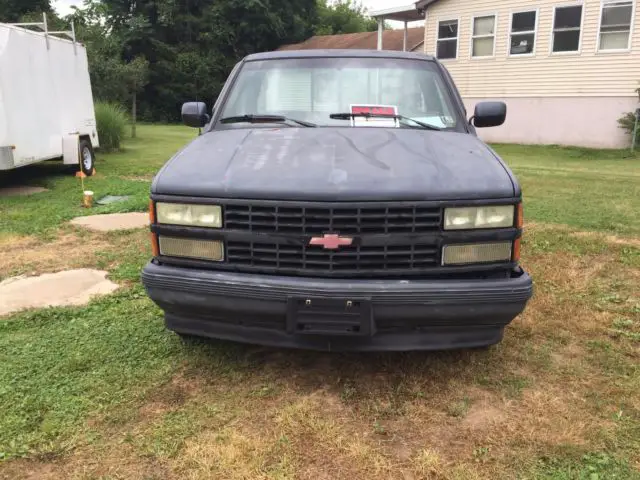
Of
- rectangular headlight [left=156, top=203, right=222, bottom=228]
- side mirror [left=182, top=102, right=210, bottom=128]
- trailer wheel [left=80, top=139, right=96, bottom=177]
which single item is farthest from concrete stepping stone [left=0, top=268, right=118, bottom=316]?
trailer wheel [left=80, top=139, right=96, bottom=177]

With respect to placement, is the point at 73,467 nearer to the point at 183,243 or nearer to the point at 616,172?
the point at 183,243

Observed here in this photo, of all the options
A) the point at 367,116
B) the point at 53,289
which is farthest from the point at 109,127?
the point at 367,116

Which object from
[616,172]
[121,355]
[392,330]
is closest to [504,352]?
[392,330]

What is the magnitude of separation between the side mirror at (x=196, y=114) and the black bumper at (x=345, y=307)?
5.89 ft

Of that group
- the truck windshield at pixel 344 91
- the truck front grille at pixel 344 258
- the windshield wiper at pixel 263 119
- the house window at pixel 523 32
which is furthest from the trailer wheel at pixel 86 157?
the house window at pixel 523 32

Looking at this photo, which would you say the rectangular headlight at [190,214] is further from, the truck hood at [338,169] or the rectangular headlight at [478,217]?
the rectangular headlight at [478,217]

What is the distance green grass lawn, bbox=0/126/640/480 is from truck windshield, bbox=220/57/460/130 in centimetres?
158

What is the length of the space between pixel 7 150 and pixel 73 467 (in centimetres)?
741

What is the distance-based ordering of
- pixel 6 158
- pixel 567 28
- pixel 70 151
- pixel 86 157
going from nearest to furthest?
pixel 6 158
pixel 70 151
pixel 86 157
pixel 567 28

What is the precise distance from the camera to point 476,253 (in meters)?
2.90

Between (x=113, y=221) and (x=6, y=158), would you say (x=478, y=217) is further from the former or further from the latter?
(x=6, y=158)

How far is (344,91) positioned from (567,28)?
15947 mm

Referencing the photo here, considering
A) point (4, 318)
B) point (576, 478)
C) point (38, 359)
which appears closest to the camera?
point (576, 478)

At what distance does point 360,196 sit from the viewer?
2764 mm
